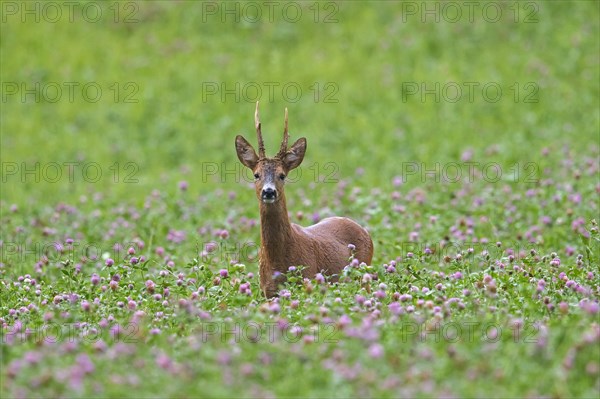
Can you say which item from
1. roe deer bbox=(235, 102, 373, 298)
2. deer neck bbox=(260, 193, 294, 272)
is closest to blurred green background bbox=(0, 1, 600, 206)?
roe deer bbox=(235, 102, 373, 298)

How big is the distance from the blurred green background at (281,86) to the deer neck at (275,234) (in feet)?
17.7

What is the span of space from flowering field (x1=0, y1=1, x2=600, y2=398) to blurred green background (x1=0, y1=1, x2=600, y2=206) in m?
0.06

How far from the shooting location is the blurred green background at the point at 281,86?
15.8 meters

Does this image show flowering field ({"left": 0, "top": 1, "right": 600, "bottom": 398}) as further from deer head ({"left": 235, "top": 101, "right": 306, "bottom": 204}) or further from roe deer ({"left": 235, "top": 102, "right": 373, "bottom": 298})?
deer head ({"left": 235, "top": 101, "right": 306, "bottom": 204})

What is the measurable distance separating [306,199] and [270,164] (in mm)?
4504

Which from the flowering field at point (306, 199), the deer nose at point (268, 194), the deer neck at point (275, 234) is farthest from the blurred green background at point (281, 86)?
the deer nose at point (268, 194)

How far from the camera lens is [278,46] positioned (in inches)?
823

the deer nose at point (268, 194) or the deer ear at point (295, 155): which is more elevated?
the deer ear at point (295, 155)

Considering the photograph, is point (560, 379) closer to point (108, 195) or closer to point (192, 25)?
point (108, 195)

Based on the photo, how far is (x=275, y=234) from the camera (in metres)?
7.94

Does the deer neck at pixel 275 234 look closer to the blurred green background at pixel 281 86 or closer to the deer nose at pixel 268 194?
the deer nose at pixel 268 194

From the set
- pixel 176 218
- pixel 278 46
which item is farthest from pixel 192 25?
pixel 176 218

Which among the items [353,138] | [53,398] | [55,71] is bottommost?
[53,398]

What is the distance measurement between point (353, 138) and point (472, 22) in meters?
5.18
